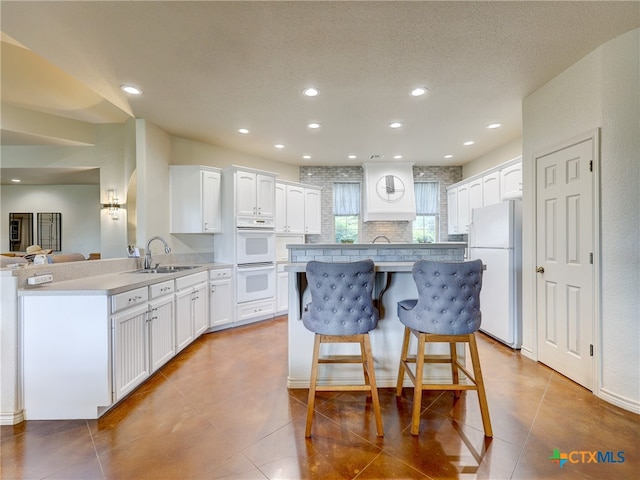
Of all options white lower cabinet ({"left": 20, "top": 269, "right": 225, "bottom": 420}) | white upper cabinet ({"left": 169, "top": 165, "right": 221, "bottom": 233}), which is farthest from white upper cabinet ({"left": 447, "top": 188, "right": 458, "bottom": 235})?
white lower cabinet ({"left": 20, "top": 269, "right": 225, "bottom": 420})

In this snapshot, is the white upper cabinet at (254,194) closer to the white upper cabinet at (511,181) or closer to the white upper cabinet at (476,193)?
the white upper cabinet at (476,193)

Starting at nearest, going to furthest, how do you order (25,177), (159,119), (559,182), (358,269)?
(358,269)
(559,182)
(159,119)
(25,177)

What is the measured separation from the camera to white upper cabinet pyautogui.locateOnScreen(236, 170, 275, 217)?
4.11 m

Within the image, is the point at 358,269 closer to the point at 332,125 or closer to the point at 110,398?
the point at 110,398

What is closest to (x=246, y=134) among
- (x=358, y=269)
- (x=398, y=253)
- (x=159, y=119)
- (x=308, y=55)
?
(x=159, y=119)

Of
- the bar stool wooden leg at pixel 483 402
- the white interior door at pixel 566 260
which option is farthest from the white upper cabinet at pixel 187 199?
the white interior door at pixel 566 260

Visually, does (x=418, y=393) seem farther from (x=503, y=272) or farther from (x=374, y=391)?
(x=503, y=272)

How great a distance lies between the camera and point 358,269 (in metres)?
1.77

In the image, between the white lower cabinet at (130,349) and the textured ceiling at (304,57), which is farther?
the white lower cabinet at (130,349)

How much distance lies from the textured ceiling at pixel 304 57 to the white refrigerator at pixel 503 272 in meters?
1.25

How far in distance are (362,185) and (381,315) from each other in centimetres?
402

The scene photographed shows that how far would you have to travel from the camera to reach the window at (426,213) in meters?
5.94

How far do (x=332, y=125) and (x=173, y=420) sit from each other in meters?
3.47

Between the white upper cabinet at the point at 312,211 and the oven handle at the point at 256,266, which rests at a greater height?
the white upper cabinet at the point at 312,211
